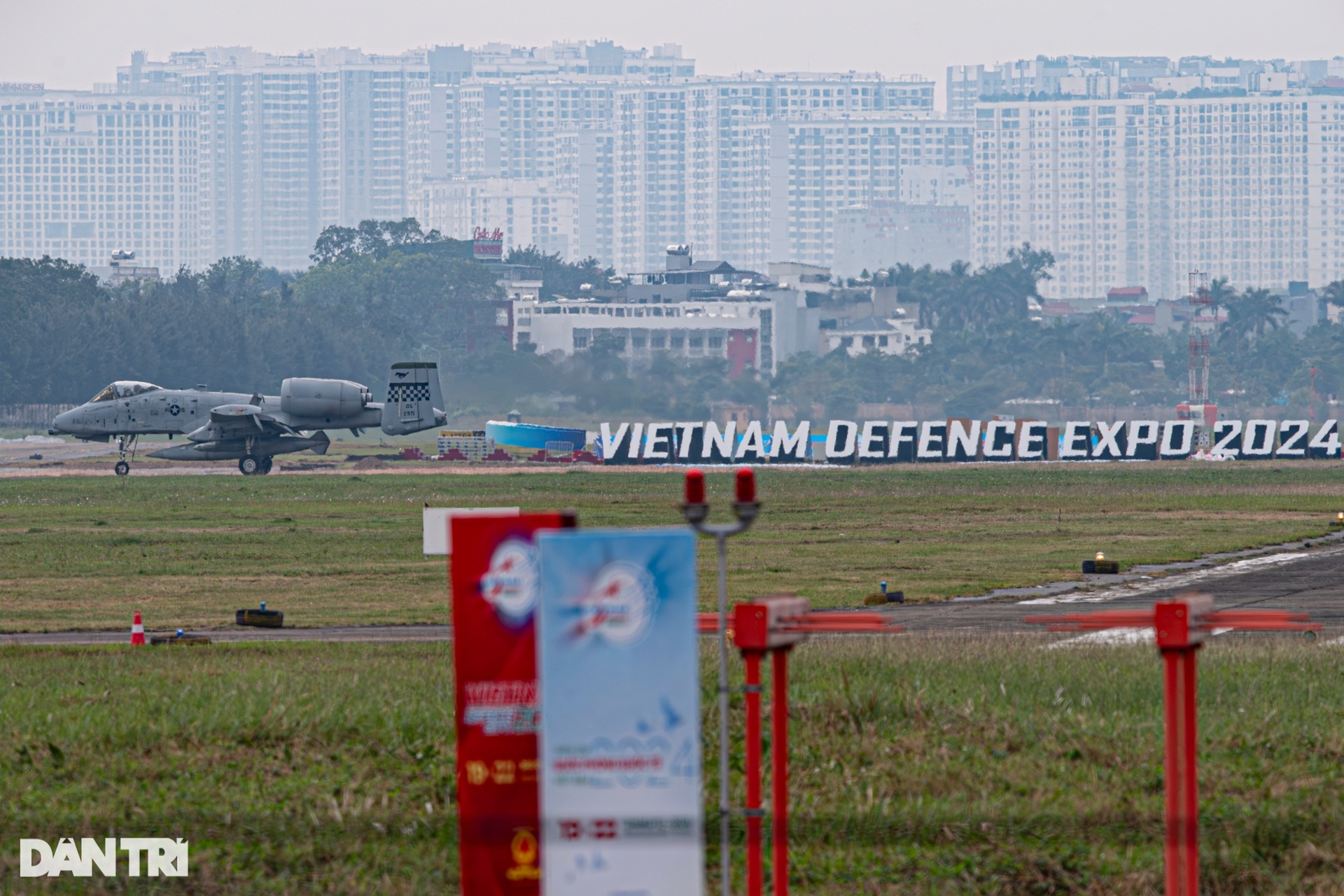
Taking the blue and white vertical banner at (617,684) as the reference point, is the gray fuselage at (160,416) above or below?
below

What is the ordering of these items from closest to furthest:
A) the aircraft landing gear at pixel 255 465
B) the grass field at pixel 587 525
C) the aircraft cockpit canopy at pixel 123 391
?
the grass field at pixel 587 525
the aircraft cockpit canopy at pixel 123 391
the aircraft landing gear at pixel 255 465

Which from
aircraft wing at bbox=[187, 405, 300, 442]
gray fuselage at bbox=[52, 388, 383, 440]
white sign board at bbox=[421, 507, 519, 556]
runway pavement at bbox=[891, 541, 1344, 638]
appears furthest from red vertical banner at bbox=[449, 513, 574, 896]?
aircraft wing at bbox=[187, 405, 300, 442]

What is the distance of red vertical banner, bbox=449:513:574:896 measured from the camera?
30.5ft

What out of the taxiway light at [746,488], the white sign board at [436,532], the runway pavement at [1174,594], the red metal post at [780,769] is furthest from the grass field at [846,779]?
the runway pavement at [1174,594]

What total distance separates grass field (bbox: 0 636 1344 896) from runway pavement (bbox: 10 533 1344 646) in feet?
31.6

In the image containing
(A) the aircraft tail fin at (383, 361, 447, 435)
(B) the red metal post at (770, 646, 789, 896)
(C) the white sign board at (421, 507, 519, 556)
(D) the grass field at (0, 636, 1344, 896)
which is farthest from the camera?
(A) the aircraft tail fin at (383, 361, 447, 435)

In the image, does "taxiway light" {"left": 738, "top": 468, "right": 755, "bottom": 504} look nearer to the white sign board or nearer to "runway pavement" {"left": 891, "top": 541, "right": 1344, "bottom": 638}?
the white sign board

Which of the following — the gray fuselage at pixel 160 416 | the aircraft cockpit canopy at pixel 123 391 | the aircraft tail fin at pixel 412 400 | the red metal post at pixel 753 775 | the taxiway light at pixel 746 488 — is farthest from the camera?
the aircraft tail fin at pixel 412 400

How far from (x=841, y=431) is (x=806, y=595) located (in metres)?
65.7

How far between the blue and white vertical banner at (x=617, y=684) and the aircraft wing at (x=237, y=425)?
74754 mm

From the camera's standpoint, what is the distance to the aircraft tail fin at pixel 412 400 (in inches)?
3268

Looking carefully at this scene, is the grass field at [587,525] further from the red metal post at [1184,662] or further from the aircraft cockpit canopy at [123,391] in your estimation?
the red metal post at [1184,662]

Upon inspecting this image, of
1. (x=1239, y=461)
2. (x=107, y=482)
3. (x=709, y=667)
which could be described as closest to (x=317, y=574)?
(x=709, y=667)

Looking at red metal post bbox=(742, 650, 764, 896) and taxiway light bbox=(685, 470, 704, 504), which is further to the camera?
red metal post bbox=(742, 650, 764, 896)
